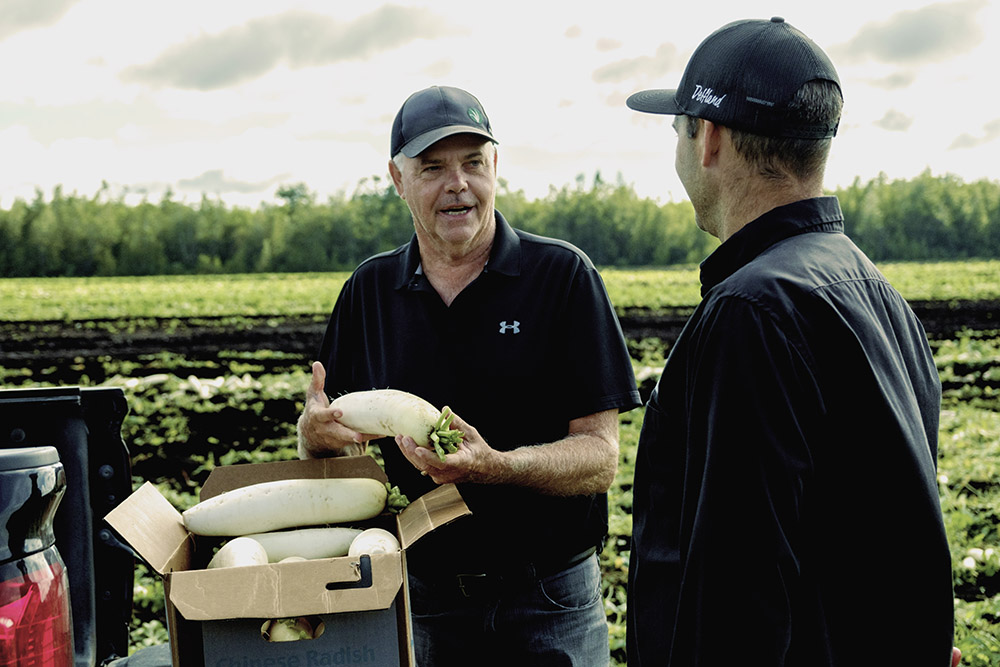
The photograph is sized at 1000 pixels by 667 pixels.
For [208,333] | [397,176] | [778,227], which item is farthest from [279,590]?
[208,333]

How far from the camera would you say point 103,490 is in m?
2.13

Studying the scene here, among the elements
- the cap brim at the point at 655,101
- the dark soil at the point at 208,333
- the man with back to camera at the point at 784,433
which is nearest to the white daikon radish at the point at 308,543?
the man with back to camera at the point at 784,433

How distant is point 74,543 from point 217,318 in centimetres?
2467

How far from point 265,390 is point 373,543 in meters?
10.9

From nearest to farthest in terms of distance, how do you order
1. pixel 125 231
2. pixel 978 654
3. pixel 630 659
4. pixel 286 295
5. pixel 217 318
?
pixel 630 659 < pixel 978 654 < pixel 217 318 < pixel 286 295 < pixel 125 231

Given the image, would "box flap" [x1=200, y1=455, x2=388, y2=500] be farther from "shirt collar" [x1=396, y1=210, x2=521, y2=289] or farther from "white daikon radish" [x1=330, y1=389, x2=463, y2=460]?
"shirt collar" [x1=396, y1=210, x2=521, y2=289]

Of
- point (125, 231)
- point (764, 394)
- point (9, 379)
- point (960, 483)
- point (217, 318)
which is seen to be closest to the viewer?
point (764, 394)

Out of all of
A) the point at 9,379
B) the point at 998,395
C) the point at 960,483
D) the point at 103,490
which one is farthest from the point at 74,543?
the point at 9,379

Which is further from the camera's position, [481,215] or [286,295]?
[286,295]

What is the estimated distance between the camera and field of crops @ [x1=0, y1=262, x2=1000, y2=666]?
5453mm

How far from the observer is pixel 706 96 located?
1905mm

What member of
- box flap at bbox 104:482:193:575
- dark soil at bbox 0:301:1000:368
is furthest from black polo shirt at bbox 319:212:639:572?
dark soil at bbox 0:301:1000:368

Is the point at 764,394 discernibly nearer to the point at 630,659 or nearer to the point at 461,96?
the point at 630,659

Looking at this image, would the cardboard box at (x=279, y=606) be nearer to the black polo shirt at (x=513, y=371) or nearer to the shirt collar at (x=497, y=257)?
the black polo shirt at (x=513, y=371)
